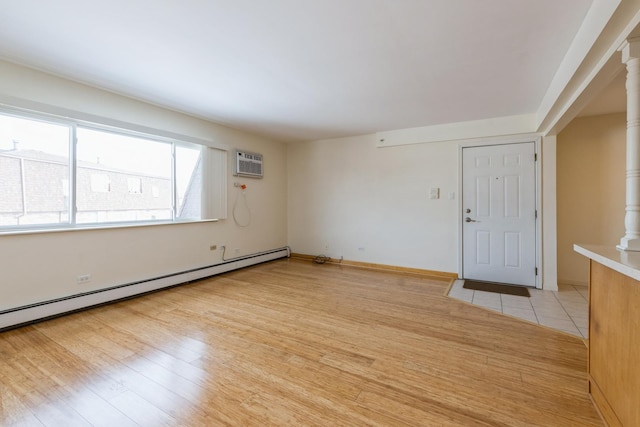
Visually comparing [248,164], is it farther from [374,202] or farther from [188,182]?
[374,202]

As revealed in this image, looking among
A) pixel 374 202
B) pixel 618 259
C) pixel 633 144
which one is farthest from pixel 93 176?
pixel 633 144

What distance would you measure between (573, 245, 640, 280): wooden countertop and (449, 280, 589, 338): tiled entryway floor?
1.32 m

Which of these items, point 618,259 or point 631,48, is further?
point 631,48

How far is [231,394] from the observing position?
1.68 m

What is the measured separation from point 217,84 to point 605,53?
11.0 ft

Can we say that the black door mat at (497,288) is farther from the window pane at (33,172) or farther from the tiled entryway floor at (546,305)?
the window pane at (33,172)

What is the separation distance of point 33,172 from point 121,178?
78cm

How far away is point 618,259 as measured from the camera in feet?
4.36

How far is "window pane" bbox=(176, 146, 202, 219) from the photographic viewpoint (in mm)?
4043

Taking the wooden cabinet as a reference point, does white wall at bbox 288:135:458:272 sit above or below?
above

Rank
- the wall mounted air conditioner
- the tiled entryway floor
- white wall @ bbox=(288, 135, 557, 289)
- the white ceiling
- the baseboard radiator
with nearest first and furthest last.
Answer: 1. the white ceiling
2. the baseboard radiator
3. the tiled entryway floor
4. white wall @ bbox=(288, 135, 557, 289)
5. the wall mounted air conditioner

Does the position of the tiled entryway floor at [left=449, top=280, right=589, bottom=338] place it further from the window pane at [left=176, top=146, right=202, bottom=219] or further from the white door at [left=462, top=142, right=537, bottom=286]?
the window pane at [left=176, top=146, right=202, bottom=219]

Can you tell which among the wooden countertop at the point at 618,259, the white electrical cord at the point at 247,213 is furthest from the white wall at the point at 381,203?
the wooden countertop at the point at 618,259

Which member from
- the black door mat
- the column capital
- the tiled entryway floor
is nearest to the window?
the tiled entryway floor
